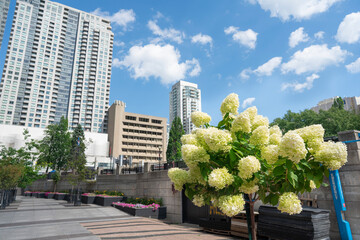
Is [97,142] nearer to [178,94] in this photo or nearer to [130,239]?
[130,239]

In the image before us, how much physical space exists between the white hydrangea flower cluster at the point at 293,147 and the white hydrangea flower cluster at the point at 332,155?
Answer: 359 mm

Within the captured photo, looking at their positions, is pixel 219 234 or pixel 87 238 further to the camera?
pixel 219 234

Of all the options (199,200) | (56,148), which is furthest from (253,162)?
(56,148)

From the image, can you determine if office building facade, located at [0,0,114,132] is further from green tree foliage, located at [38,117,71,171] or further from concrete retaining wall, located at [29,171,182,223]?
concrete retaining wall, located at [29,171,182,223]

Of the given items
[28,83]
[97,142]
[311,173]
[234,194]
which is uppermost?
[28,83]

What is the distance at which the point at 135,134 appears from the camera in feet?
321

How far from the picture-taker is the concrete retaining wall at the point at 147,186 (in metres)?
16.8

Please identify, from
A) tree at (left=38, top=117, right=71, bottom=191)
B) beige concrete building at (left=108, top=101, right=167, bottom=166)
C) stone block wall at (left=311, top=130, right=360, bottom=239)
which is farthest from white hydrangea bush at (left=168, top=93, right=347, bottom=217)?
beige concrete building at (left=108, top=101, right=167, bottom=166)

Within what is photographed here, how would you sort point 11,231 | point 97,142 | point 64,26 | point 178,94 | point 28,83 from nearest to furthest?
point 11,231
point 97,142
point 28,83
point 64,26
point 178,94

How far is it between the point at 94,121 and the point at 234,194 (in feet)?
380

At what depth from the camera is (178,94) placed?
19200 cm

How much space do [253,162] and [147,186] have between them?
61.8ft

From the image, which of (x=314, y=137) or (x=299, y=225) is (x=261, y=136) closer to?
(x=314, y=137)

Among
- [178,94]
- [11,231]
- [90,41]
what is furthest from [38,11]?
[11,231]
